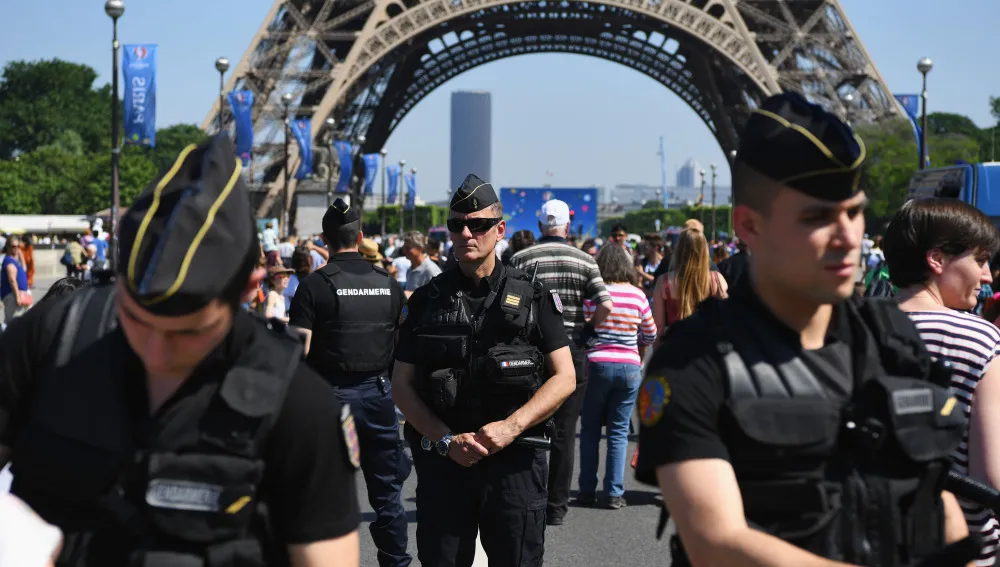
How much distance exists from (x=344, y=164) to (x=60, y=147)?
5036 centimetres

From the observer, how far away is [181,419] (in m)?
2.18

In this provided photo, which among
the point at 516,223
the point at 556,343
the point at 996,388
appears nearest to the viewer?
the point at 996,388

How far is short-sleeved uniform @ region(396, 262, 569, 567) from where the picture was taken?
15.1 feet

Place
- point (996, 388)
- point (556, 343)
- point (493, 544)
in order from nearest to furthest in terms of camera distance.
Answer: point (996, 388) < point (493, 544) < point (556, 343)

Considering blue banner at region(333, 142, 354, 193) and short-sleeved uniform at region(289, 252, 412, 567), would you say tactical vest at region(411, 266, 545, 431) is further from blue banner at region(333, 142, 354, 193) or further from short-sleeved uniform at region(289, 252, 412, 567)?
blue banner at region(333, 142, 354, 193)

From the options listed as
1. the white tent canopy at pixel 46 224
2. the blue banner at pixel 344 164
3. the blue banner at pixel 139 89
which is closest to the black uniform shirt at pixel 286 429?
the blue banner at pixel 139 89

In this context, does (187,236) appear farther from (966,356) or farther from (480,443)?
(480,443)

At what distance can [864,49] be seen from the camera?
4500 centimetres

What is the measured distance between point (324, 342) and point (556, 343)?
177cm

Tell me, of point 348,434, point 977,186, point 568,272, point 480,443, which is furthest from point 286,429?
point 977,186

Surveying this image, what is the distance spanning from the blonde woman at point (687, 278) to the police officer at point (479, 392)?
118 inches

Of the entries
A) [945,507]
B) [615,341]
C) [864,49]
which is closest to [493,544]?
[945,507]

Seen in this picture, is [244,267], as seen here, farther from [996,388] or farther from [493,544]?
[493,544]

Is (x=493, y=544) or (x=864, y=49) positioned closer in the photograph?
(x=493, y=544)
